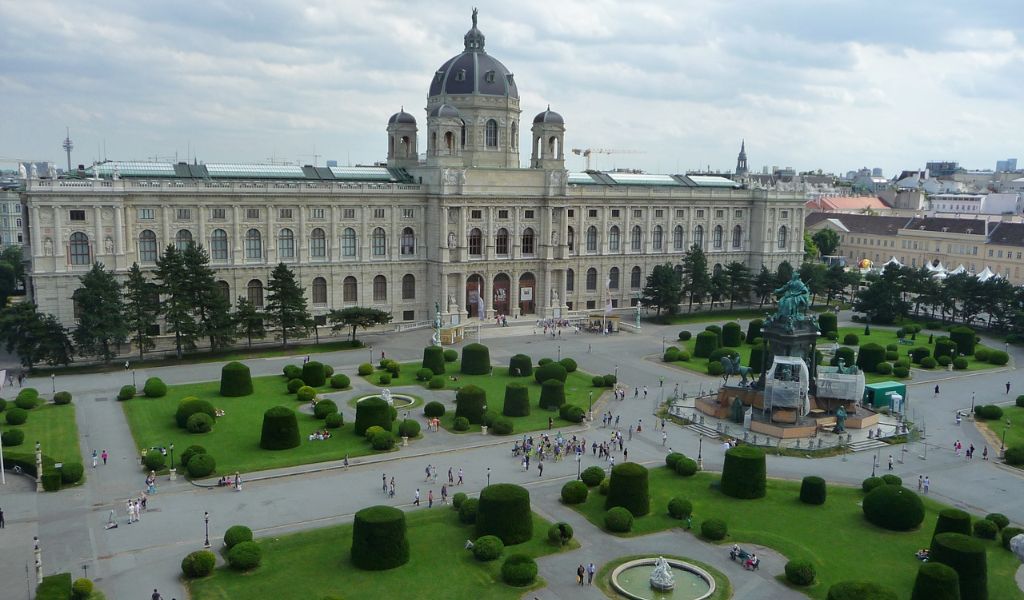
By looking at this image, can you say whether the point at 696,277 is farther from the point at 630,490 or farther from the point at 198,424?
the point at 198,424

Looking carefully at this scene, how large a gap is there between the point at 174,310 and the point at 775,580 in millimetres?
54381

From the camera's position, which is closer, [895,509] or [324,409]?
[895,509]

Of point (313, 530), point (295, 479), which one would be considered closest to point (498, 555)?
point (313, 530)

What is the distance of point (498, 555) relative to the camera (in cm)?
3869

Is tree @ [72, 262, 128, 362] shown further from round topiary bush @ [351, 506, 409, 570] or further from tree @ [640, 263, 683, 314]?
tree @ [640, 263, 683, 314]

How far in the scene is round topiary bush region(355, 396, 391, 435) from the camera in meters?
55.5

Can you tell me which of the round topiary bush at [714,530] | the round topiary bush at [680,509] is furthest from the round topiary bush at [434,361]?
the round topiary bush at [714,530]

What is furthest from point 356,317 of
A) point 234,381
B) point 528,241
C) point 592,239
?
point 592,239

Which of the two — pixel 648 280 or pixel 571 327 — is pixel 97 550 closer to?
pixel 571 327

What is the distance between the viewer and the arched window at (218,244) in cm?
8400

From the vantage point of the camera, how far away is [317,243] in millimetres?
89375

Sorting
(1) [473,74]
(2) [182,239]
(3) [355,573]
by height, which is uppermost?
(1) [473,74]

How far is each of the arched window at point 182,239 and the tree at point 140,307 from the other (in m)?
9.03

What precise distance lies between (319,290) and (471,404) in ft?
121
